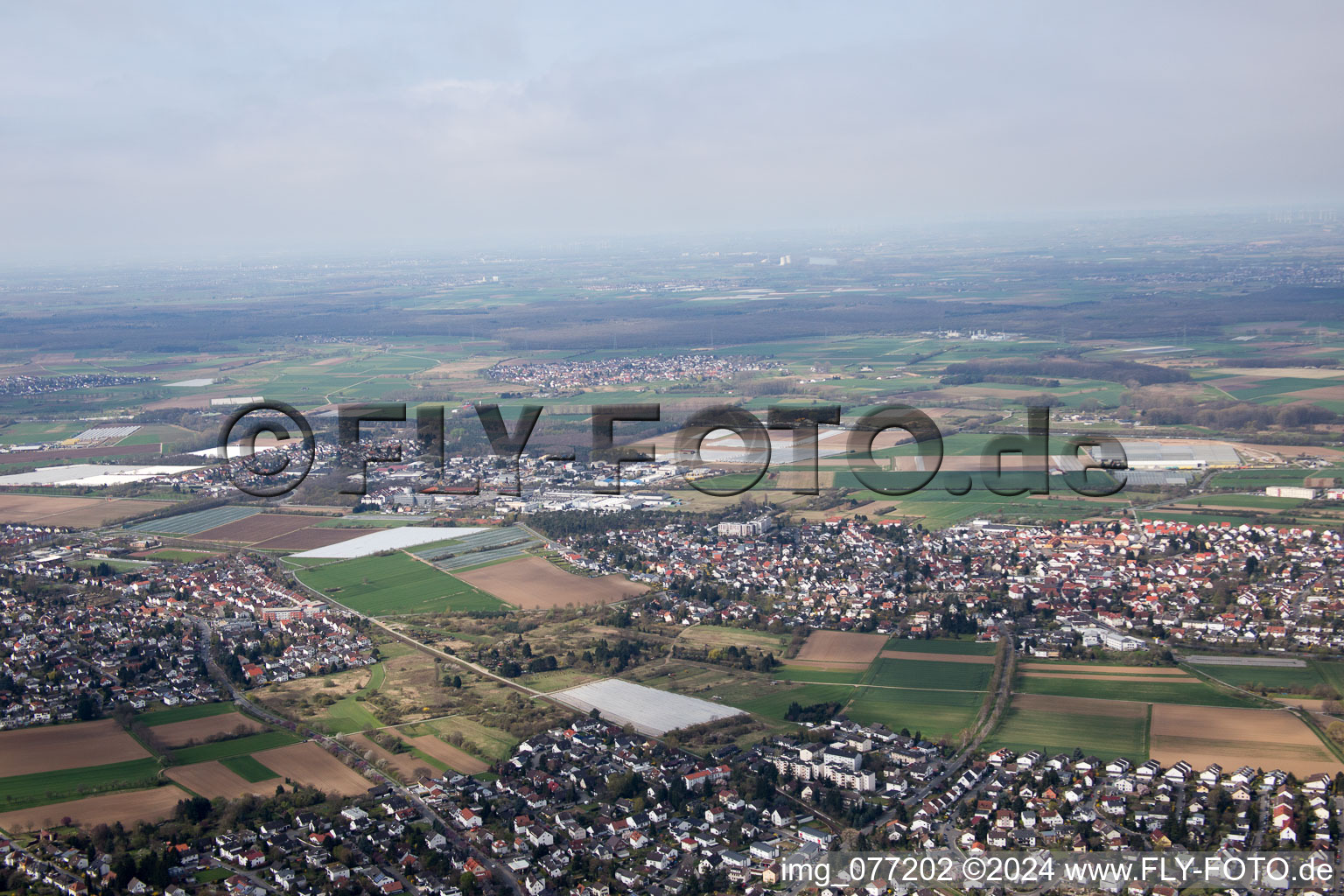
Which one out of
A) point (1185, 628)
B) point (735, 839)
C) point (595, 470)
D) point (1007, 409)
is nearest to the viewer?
point (735, 839)

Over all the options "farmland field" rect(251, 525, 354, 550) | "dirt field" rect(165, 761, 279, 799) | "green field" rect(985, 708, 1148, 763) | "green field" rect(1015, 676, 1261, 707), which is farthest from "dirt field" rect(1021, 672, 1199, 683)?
"farmland field" rect(251, 525, 354, 550)

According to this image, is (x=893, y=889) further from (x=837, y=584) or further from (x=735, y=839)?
(x=837, y=584)

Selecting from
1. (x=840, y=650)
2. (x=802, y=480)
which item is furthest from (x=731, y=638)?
(x=802, y=480)

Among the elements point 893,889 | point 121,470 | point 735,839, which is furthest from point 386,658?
point 121,470

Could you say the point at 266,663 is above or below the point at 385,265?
below

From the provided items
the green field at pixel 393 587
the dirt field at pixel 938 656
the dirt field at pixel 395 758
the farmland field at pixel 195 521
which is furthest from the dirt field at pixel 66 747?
the farmland field at pixel 195 521

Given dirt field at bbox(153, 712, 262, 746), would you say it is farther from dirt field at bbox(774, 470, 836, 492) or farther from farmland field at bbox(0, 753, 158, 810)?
dirt field at bbox(774, 470, 836, 492)
